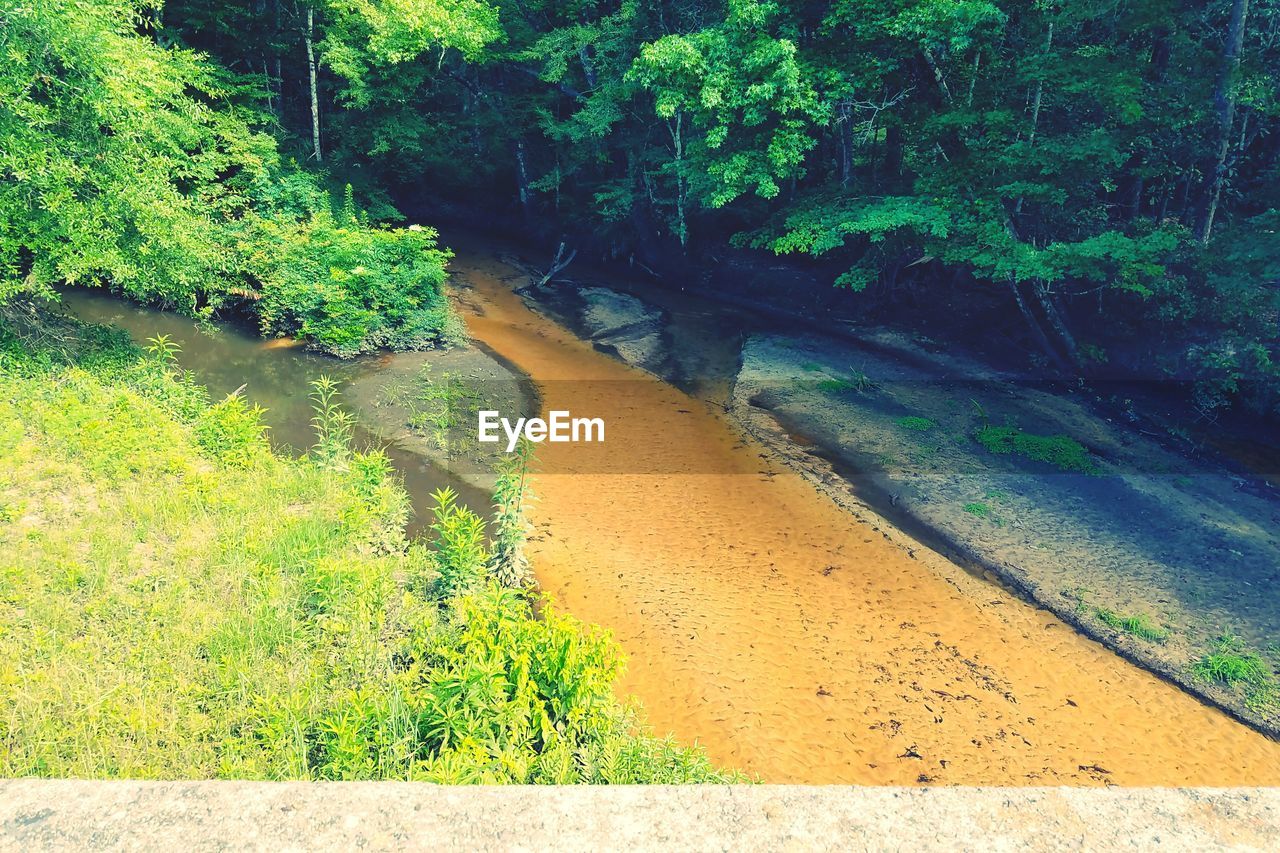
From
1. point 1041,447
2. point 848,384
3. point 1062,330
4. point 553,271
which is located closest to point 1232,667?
point 1041,447

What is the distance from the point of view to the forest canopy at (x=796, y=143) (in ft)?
32.9

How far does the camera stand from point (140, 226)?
10.3 m

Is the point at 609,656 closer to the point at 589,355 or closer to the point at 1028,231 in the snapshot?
the point at 589,355

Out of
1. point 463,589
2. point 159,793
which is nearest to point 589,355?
point 463,589

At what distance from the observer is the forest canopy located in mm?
10016

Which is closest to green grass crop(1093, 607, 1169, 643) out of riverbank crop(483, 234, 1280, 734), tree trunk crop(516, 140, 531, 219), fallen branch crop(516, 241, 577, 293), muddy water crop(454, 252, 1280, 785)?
riverbank crop(483, 234, 1280, 734)

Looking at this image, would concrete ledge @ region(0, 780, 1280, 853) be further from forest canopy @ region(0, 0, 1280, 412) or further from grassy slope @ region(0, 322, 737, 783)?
forest canopy @ region(0, 0, 1280, 412)

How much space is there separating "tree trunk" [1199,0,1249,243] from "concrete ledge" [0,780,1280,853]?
13303 millimetres

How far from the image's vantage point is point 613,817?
85.2 inches

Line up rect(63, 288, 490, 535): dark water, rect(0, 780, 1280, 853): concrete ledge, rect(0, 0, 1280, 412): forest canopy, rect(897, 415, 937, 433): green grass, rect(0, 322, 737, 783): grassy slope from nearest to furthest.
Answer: rect(0, 780, 1280, 853): concrete ledge
rect(0, 322, 737, 783): grassy slope
rect(0, 0, 1280, 412): forest canopy
rect(63, 288, 490, 535): dark water
rect(897, 415, 937, 433): green grass

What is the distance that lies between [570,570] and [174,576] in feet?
13.1

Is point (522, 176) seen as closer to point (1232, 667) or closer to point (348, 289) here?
point (348, 289)

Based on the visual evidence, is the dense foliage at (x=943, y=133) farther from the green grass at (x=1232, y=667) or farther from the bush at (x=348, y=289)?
the green grass at (x=1232, y=667)

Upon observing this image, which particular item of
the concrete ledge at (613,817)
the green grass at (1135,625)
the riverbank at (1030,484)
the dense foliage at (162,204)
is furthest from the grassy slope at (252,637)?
the riverbank at (1030,484)
